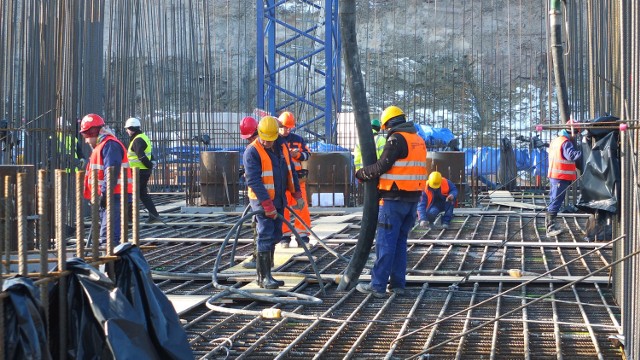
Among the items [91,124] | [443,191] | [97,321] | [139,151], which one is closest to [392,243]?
[91,124]

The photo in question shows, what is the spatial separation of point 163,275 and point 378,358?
3.67 meters

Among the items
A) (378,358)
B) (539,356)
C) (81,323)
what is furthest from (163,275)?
(81,323)

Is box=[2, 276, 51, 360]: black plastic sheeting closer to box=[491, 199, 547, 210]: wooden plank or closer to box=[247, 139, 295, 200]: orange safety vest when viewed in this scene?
box=[247, 139, 295, 200]: orange safety vest

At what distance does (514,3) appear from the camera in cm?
4416

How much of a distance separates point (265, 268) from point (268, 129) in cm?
130

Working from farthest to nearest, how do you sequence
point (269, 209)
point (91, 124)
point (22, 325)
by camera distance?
point (91, 124), point (269, 209), point (22, 325)

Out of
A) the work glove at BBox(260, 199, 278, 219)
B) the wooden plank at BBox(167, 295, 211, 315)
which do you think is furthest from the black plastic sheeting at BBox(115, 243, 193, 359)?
the work glove at BBox(260, 199, 278, 219)

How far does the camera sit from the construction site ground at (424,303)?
6.89 m

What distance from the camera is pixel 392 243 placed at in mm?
8836

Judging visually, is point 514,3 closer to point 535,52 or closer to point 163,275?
point 535,52

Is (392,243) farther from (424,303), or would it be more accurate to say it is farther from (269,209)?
(269,209)

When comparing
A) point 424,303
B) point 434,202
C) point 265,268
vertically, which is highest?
point 434,202

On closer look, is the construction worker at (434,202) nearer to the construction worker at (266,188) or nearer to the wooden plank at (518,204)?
the wooden plank at (518,204)

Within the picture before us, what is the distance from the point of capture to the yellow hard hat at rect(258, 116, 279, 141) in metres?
9.23
